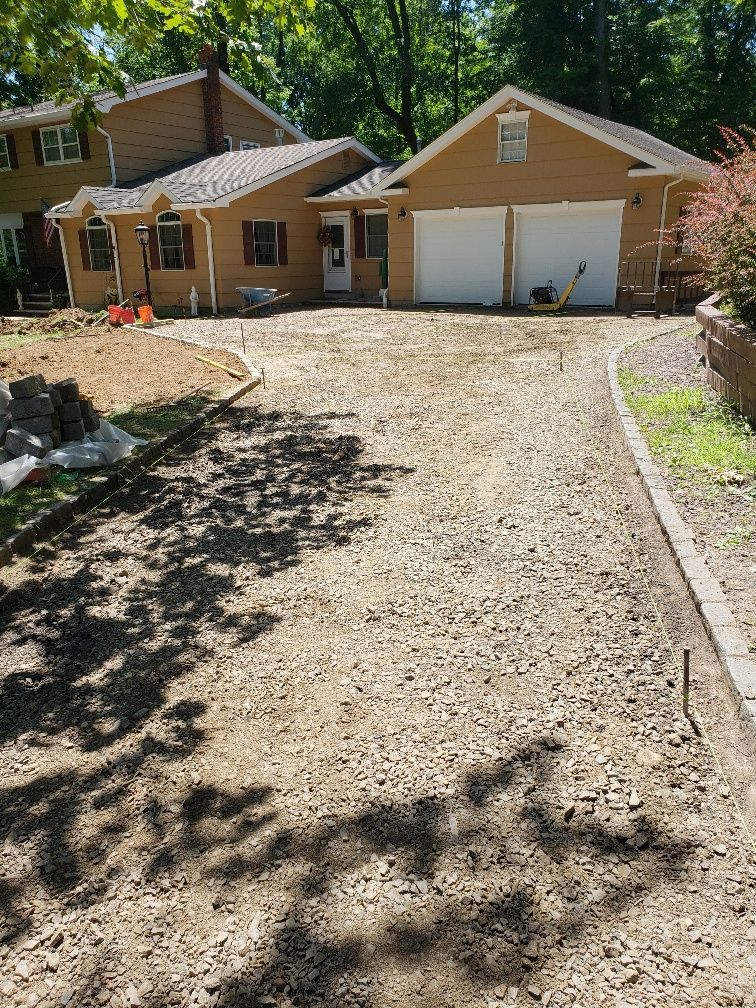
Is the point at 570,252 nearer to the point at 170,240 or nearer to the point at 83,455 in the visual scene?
the point at 170,240

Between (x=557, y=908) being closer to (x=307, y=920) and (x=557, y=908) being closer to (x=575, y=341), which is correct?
(x=307, y=920)

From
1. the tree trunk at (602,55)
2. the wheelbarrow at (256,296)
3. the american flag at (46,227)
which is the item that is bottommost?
the wheelbarrow at (256,296)

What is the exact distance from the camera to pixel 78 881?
256 centimetres

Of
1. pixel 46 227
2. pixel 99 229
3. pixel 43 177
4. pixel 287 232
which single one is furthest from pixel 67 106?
pixel 287 232

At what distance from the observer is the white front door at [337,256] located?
73.8 feet

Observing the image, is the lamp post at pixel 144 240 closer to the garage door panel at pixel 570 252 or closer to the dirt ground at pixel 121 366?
the dirt ground at pixel 121 366

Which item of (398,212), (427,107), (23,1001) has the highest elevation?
(427,107)

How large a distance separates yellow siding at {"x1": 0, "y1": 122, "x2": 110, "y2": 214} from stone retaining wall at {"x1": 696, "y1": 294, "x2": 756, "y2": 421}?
20.3 m

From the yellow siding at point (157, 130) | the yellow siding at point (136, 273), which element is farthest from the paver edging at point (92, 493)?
the yellow siding at point (157, 130)

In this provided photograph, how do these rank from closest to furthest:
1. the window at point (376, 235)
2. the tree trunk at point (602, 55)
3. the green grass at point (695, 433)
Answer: the green grass at point (695, 433) < the window at point (376, 235) < the tree trunk at point (602, 55)

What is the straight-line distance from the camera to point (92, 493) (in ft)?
20.4

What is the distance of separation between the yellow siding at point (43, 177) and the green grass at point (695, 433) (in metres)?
20.1

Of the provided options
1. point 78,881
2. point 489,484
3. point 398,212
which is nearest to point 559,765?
point 78,881

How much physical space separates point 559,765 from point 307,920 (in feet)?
3.75
